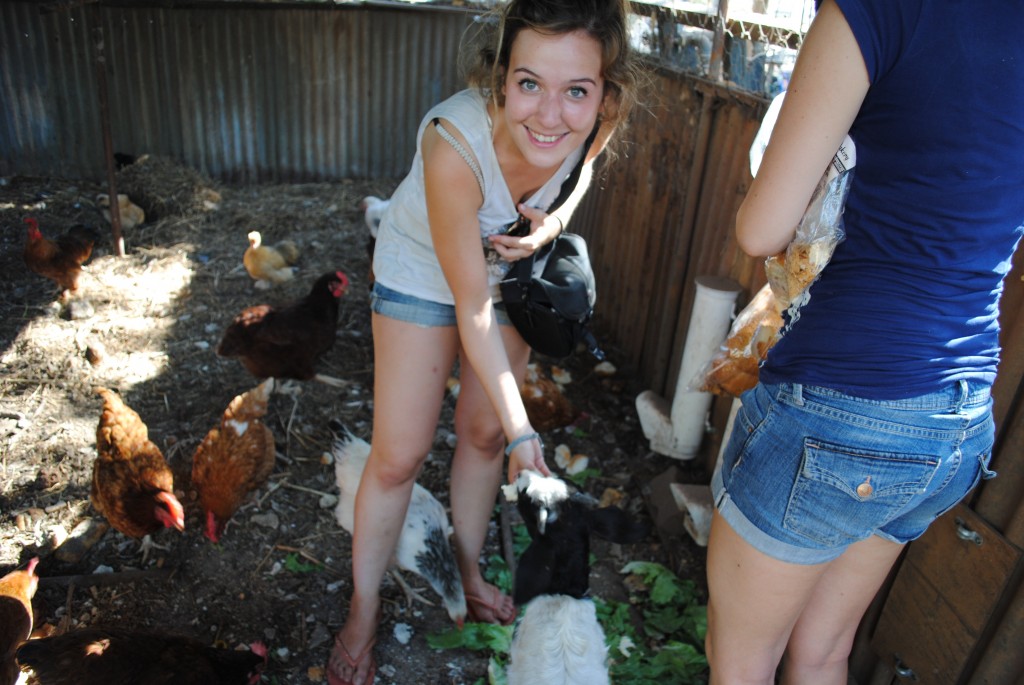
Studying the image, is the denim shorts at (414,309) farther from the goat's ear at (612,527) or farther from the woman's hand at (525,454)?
the goat's ear at (612,527)

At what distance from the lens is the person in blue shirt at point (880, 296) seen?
49.9 inches

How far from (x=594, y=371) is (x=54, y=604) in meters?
3.30

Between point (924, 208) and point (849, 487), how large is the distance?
564 mm

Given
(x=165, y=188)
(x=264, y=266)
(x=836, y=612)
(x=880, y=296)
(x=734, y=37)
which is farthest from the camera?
(x=165, y=188)

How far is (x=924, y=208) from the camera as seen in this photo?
4.42ft

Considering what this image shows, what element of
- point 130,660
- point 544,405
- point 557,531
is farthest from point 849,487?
point 544,405

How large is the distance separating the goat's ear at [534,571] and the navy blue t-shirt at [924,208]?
85cm

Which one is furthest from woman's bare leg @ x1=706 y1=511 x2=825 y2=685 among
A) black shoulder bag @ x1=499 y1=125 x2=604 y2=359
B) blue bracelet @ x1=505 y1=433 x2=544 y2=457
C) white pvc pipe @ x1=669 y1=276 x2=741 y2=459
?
white pvc pipe @ x1=669 y1=276 x2=741 y2=459

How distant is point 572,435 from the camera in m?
4.40

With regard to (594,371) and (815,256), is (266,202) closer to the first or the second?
(594,371)

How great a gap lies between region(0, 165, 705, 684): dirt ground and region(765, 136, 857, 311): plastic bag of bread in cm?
206

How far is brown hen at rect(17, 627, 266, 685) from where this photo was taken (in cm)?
232

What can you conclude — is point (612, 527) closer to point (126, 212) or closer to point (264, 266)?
point (264, 266)

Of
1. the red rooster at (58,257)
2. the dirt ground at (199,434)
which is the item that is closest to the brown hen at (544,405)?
the dirt ground at (199,434)
